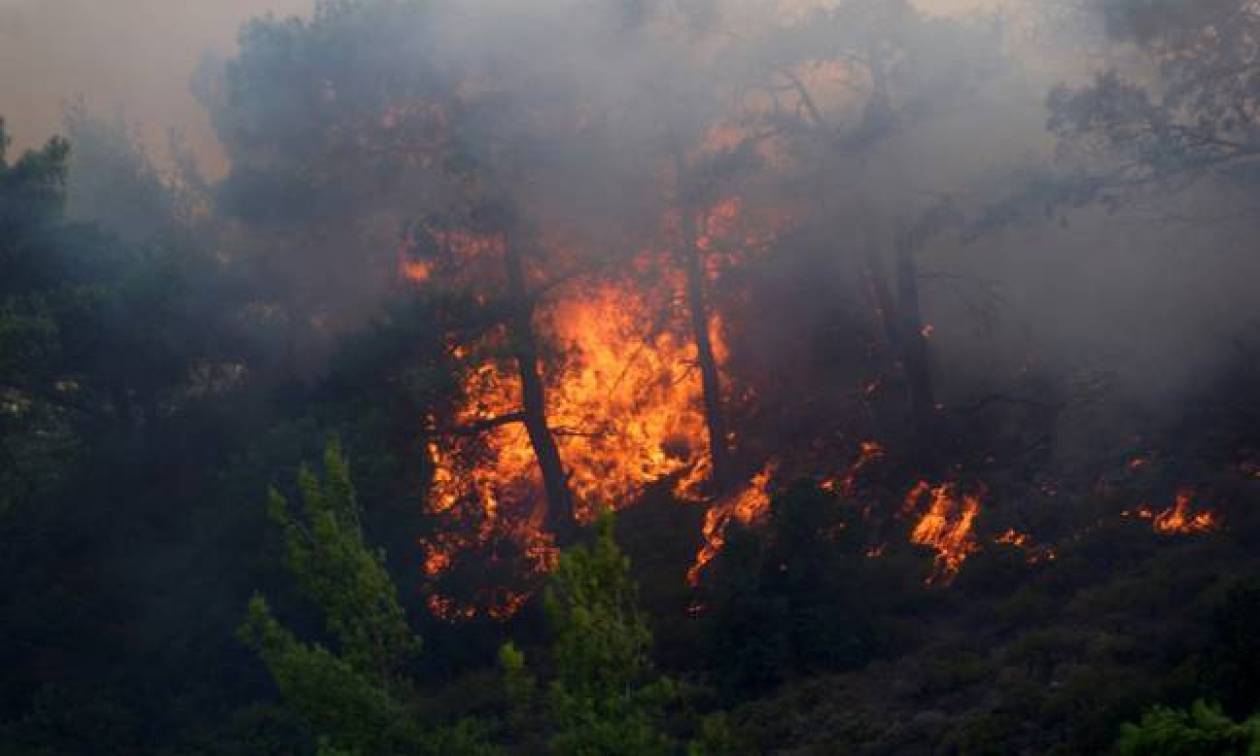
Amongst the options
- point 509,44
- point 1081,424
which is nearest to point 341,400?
point 509,44

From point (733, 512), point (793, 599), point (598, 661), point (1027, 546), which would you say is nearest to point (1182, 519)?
point (1027, 546)

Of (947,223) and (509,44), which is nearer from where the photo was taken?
(947,223)

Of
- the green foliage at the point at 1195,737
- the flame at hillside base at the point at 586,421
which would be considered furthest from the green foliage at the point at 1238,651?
the flame at hillside base at the point at 586,421

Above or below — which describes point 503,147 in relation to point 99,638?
above

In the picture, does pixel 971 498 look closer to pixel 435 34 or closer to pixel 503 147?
pixel 503 147

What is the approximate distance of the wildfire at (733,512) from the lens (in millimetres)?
23094

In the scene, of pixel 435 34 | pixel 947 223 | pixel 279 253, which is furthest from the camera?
pixel 279 253

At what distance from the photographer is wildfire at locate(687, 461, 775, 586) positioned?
75.8ft

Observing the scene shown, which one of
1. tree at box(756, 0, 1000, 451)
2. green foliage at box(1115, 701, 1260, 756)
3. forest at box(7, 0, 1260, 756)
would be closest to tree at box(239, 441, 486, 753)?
green foliage at box(1115, 701, 1260, 756)

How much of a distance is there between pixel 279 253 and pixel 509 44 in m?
9.36

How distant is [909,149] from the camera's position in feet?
75.5

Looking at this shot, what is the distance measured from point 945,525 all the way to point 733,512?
4.75 meters

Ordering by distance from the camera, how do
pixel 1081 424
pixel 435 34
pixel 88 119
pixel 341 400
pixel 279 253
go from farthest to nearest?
pixel 88 119
pixel 279 253
pixel 435 34
pixel 341 400
pixel 1081 424

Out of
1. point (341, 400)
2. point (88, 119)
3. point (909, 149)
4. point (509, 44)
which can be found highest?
point (88, 119)
